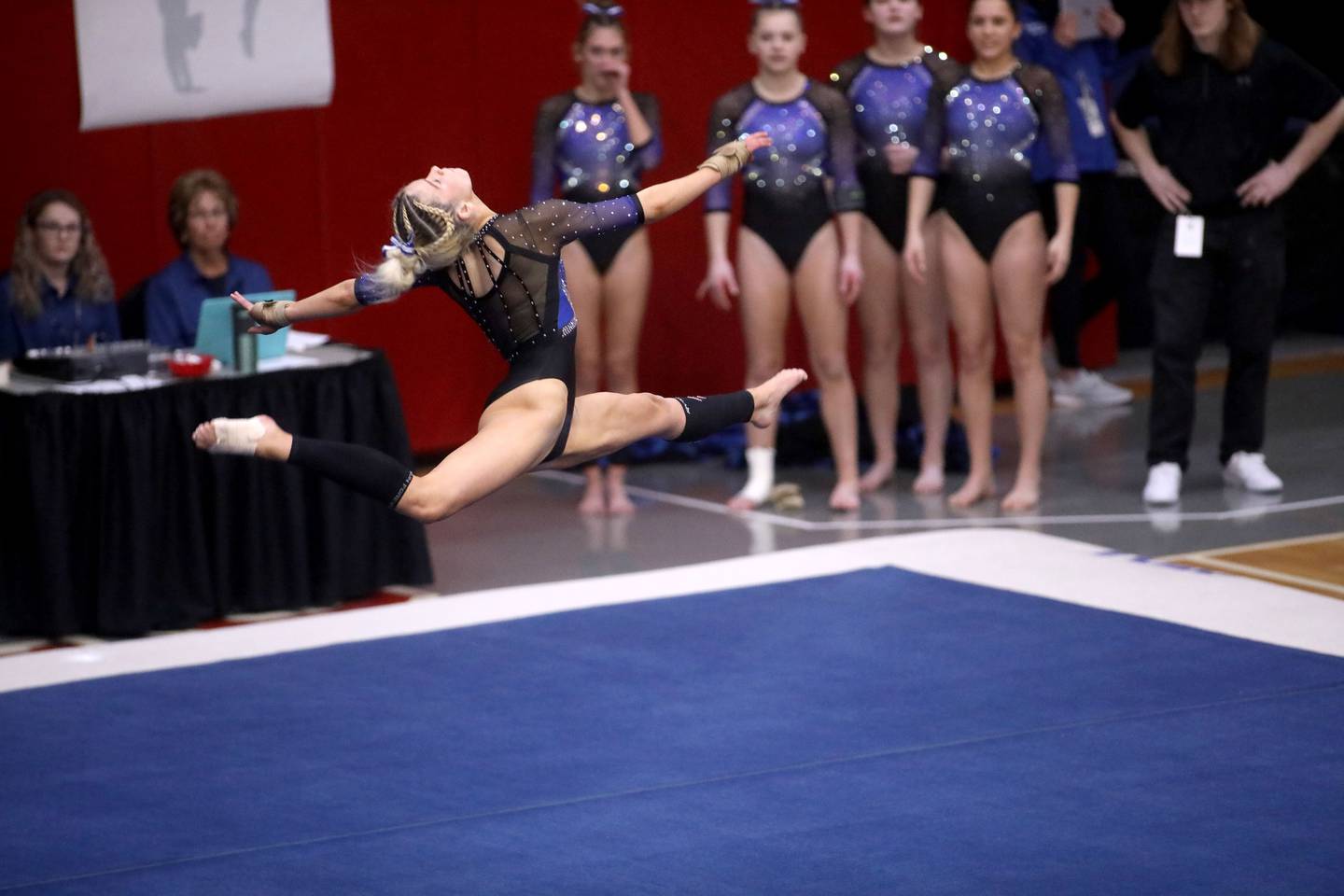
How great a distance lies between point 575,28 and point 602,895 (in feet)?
16.9

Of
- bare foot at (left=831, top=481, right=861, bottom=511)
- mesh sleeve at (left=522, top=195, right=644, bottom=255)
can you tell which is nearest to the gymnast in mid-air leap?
mesh sleeve at (left=522, top=195, right=644, bottom=255)

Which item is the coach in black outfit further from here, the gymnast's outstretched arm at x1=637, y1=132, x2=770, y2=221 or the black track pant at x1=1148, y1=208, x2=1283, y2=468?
the gymnast's outstretched arm at x1=637, y1=132, x2=770, y2=221

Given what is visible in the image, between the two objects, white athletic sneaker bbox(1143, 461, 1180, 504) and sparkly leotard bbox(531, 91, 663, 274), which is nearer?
sparkly leotard bbox(531, 91, 663, 274)

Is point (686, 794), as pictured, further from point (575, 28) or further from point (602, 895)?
point (575, 28)

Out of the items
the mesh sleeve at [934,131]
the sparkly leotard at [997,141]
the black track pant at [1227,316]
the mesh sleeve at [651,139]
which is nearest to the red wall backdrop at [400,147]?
the mesh sleeve at [651,139]

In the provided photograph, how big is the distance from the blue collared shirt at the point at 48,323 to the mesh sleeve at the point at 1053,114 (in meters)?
3.14

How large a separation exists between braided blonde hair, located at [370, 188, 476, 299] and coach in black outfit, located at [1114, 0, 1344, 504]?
11.2ft

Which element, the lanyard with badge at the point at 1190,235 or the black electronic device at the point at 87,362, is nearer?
the black electronic device at the point at 87,362

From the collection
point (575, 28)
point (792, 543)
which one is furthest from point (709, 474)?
point (575, 28)

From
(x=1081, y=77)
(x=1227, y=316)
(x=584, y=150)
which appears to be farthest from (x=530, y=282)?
(x=1081, y=77)

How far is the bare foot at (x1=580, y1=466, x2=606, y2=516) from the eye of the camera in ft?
22.6

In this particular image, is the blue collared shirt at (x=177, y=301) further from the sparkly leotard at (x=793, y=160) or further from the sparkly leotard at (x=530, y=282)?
the sparkly leotard at (x=530, y=282)

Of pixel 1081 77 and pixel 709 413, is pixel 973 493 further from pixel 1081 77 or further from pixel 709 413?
pixel 709 413

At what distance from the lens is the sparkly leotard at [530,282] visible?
4.01 meters
